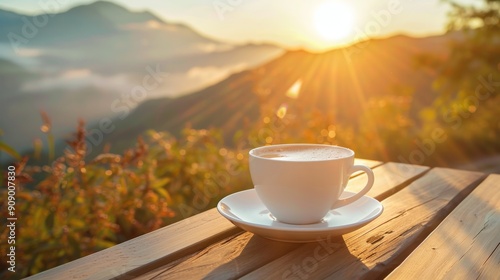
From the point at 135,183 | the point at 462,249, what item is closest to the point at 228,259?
the point at 462,249

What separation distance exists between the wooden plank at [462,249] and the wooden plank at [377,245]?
3cm

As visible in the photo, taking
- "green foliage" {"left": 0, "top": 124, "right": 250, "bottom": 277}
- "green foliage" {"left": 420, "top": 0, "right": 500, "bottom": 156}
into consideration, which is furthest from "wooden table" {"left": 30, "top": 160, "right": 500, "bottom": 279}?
"green foliage" {"left": 420, "top": 0, "right": 500, "bottom": 156}

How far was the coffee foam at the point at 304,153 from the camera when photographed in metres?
1.07

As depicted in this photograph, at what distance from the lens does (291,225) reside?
1.04m

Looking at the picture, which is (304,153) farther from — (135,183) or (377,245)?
(135,183)

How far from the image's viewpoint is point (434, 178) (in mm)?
1631

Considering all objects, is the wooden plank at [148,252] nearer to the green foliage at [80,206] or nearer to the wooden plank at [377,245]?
the wooden plank at [377,245]

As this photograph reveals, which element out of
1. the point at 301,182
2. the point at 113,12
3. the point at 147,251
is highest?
the point at 113,12

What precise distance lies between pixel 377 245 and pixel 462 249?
0.18 meters

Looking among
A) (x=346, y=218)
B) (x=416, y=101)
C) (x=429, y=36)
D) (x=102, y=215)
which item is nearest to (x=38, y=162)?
(x=102, y=215)

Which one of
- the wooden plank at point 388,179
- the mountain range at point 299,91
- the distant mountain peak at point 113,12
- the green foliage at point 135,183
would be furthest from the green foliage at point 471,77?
the wooden plank at point 388,179

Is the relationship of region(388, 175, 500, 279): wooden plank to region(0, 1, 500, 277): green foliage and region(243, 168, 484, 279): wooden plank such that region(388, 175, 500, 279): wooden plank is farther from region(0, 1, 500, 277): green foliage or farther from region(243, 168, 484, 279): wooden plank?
region(0, 1, 500, 277): green foliage

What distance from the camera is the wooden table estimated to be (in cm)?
88

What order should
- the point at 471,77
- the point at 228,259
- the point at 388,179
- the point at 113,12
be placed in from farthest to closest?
the point at 471,77 → the point at 113,12 → the point at 388,179 → the point at 228,259
